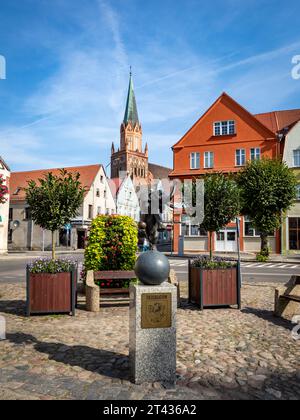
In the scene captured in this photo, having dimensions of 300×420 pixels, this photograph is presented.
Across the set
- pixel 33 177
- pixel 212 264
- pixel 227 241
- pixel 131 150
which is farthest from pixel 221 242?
pixel 131 150

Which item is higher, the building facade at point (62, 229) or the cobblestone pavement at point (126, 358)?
the building facade at point (62, 229)

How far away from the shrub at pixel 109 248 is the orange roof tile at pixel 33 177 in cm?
3375

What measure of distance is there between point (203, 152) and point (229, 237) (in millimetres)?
8239

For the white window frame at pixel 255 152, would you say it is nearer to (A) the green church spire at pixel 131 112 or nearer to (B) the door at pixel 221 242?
(B) the door at pixel 221 242

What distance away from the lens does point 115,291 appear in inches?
351

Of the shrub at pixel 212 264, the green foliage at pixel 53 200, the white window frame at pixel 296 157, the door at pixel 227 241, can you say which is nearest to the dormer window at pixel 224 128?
the white window frame at pixel 296 157

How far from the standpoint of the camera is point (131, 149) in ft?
334

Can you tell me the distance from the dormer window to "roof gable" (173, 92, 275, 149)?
731 millimetres

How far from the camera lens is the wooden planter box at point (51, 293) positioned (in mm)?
7625

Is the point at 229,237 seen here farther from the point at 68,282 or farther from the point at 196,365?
the point at 196,365

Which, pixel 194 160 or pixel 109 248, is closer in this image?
pixel 109 248

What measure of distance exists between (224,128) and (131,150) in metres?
68.8

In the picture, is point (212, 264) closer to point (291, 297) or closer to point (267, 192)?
point (291, 297)
